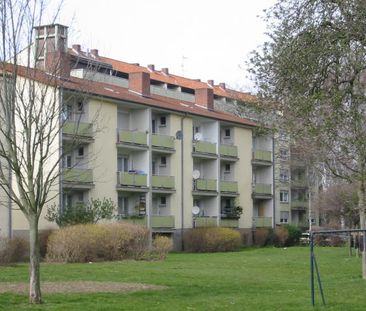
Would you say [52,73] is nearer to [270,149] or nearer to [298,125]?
[298,125]

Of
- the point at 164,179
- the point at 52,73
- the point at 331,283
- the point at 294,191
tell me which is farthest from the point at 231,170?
the point at 52,73

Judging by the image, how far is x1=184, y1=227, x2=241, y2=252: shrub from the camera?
50.3 m

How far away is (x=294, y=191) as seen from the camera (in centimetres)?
8288

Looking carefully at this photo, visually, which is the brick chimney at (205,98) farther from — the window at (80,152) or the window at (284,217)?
the window at (284,217)

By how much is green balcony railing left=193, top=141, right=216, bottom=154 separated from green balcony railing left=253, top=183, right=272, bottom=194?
755 cm

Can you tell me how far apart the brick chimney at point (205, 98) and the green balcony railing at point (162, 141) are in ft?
33.3

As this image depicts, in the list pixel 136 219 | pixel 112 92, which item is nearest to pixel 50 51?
pixel 112 92

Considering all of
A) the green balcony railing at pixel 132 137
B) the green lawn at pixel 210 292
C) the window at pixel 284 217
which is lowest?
the green lawn at pixel 210 292

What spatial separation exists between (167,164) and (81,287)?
33.7 meters

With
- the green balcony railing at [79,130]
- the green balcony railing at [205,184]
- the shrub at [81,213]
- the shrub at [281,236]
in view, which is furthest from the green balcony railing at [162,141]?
the shrub at [281,236]

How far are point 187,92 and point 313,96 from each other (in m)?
60.1

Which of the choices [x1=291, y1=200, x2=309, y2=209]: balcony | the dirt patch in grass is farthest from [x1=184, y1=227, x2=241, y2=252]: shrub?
[x1=291, y1=200, x2=309, y2=209]: balcony

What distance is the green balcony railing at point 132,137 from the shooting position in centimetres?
4811

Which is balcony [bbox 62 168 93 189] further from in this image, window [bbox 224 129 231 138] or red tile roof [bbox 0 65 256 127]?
window [bbox 224 129 231 138]
